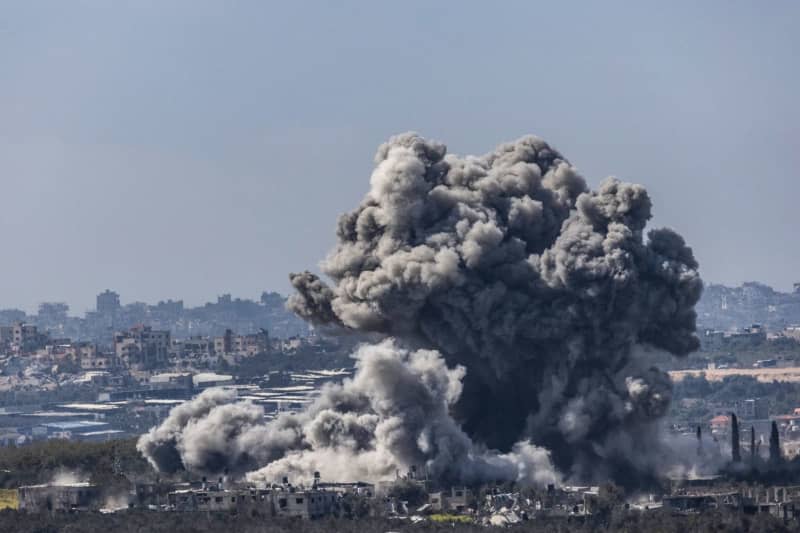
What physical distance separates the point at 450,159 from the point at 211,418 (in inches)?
519

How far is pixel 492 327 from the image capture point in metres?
97.8

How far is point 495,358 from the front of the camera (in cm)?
9856

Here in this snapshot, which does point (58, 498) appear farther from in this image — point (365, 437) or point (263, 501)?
point (365, 437)

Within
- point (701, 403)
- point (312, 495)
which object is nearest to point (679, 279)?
point (312, 495)

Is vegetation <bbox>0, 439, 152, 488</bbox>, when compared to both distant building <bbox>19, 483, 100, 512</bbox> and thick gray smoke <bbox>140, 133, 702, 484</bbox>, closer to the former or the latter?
→ distant building <bbox>19, 483, 100, 512</bbox>

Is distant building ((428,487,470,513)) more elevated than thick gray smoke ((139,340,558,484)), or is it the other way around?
thick gray smoke ((139,340,558,484))

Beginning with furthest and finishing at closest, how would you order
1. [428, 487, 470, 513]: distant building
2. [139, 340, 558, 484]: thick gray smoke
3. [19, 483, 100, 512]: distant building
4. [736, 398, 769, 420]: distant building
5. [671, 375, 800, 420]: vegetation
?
[671, 375, 800, 420]: vegetation
[736, 398, 769, 420]: distant building
[19, 483, 100, 512]: distant building
[139, 340, 558, 484]: thick gray smoke
[428, 487, 470, 513]: distant building

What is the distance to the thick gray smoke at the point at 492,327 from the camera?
9725 cm

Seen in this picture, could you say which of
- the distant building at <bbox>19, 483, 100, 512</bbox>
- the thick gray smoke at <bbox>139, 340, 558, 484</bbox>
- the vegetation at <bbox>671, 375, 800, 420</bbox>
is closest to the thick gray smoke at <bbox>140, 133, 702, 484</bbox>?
the thick gray smoke at <bbox>139, 340, 558, 484</bbox>

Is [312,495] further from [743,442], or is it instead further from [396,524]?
[743,442]

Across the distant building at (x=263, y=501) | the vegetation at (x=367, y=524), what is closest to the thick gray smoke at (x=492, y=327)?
the distant building at (x=263, y=501)

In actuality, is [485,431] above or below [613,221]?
below

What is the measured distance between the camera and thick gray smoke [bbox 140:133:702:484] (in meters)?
97.2

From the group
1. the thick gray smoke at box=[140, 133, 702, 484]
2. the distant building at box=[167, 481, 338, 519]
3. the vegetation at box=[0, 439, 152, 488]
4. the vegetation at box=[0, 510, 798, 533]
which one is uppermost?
the thick gray smoke at box=[140, 133, 702, 484]
